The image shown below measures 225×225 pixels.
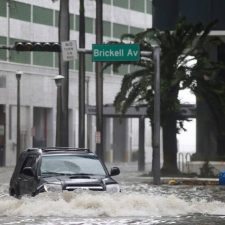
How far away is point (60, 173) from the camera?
20188mm

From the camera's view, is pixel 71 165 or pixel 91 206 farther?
pixel 71 165

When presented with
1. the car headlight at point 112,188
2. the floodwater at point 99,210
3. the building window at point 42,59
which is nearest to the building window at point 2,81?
the building window at point 42,59

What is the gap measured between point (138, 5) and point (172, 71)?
45.4 meters

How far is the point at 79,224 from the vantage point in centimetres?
1636

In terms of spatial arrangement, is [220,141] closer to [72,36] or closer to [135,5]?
[72,36]

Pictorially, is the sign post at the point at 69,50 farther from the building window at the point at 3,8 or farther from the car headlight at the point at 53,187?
the building window at the point at 3,8

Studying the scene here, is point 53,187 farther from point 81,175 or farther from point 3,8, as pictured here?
point 3,8

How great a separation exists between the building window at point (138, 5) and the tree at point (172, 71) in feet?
141

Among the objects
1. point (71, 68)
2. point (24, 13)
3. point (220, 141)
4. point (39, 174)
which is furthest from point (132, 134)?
point (39, 174)

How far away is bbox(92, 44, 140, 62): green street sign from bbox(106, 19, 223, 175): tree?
4063 millimetres

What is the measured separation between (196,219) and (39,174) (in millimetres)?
4219

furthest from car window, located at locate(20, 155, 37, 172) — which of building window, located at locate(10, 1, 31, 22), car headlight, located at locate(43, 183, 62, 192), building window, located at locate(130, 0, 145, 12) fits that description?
building window, located at locate(130, 0, 145, 12)

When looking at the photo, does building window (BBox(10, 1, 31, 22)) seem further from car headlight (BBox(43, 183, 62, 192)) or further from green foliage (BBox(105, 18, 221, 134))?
car headlight (BBox(43, 183, 62, 192))

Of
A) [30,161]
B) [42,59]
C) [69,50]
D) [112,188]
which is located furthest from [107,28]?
[112,188]
